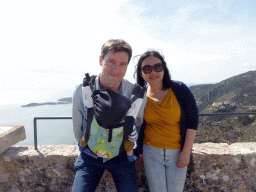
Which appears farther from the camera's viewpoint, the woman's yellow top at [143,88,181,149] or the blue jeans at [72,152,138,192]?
the woman's yellow top at [143,88,181,149]

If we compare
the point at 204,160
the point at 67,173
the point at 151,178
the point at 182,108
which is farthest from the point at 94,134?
the point at 204,160

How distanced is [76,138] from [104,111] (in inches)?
26.2

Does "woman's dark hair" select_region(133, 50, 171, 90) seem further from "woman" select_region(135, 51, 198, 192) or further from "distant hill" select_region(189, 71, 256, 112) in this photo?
"distant hill" select_region(189, 71, 256, 112)

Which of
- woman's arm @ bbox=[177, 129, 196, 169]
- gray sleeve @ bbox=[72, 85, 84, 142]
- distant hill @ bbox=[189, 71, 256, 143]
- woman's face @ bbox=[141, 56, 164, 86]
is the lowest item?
distant hill @ bbox=[189, 71, 256, 143]

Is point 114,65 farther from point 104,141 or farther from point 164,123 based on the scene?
point 164,123

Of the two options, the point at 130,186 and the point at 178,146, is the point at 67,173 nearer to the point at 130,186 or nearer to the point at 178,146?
the point at 130,186

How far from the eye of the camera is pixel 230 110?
28.4 metres

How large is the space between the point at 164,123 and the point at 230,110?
31463mm

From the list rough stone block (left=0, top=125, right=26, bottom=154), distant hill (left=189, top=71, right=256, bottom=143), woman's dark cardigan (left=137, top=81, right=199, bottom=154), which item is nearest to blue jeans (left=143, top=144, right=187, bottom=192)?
woman's dark cardigan (left=137, top=81, right=199, bottom=154)

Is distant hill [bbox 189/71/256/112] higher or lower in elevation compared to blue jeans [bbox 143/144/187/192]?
lower

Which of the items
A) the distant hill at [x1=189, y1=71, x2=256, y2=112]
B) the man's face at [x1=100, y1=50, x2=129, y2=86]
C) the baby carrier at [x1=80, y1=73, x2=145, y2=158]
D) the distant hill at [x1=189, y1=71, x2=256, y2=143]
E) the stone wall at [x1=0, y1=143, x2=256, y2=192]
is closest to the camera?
the baby carrier at [x1=80, y1=73, x2=145, y2=158]

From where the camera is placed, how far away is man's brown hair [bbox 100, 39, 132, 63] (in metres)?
1.55

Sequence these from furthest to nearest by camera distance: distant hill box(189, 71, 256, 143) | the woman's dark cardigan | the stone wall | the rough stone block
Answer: distant hill box(189, 71, 256, 143) → the rough stone block → the stone wall → the woman's dark cardigan

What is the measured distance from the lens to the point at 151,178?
1828 millimetres
